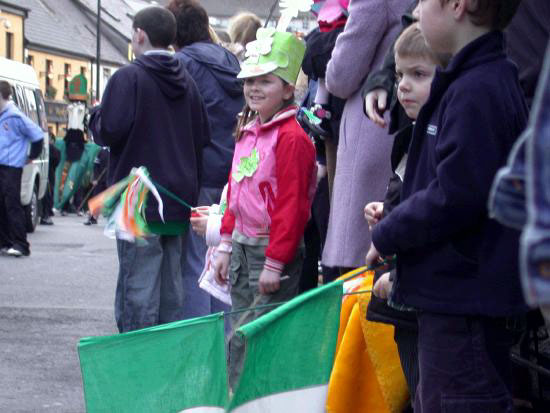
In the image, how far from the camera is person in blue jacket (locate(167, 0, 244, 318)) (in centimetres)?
687

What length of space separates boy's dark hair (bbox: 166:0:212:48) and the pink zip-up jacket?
2.29 metres

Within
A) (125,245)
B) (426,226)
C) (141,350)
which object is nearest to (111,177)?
(125,245)

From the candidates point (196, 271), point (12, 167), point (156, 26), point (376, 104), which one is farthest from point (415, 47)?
point (12, 167)

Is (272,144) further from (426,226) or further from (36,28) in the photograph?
(36,28)

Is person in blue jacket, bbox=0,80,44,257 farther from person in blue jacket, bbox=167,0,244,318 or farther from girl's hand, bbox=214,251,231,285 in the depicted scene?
girl's hand, bbox=214,251,231,285

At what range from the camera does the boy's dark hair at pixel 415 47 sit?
3.48m

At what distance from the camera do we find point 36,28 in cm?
6372

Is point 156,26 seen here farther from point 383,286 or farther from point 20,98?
point 20,98

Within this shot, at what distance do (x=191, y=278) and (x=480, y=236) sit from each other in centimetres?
404

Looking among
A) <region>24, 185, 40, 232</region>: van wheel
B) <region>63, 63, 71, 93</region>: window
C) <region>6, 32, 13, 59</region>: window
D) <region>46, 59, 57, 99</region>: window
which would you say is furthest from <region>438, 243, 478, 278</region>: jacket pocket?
<region>63, 63, 71, 93</region>: window

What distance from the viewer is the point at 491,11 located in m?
2.99

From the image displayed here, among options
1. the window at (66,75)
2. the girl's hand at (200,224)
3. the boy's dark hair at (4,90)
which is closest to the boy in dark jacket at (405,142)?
the girl's hand at (200,224)

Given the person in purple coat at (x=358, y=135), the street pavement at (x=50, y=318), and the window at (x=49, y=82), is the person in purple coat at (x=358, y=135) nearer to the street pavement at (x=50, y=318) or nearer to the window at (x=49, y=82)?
the street pavement at (x=50, y=318)

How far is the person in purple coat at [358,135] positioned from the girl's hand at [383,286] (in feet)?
3.90
